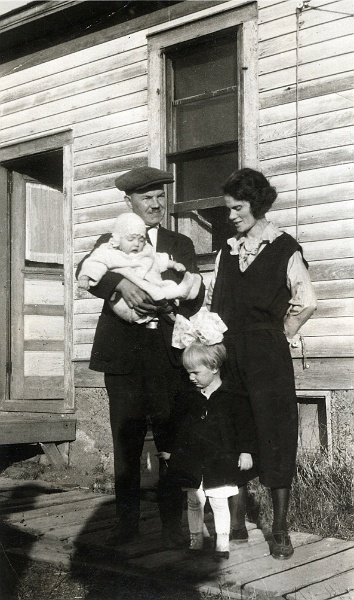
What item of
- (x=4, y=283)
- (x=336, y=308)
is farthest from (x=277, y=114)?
(x=4, y=283)

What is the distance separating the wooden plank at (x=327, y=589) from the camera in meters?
3.24

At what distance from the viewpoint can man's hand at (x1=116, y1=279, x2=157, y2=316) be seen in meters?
3.76

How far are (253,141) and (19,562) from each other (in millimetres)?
3586

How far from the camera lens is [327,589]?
331cm

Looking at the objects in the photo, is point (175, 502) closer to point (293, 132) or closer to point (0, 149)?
point (293, 132)

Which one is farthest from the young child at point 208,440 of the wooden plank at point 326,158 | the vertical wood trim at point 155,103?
the vertical wood trim at point 155,103

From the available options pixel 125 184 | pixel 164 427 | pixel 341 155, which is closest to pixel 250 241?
pixel 125 184

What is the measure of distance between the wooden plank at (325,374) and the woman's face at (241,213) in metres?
1.83

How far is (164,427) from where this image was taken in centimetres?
399

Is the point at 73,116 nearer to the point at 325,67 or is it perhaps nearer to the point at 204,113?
the point at 204,113

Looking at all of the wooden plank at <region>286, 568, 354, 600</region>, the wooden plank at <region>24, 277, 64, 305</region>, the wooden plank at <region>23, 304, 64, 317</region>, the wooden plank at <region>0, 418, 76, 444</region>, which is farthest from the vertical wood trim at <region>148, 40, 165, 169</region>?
the wooden plank at <region>286, 568, 354, 600</region>

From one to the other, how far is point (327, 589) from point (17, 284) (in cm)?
575

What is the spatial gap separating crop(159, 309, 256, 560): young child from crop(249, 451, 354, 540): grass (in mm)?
912

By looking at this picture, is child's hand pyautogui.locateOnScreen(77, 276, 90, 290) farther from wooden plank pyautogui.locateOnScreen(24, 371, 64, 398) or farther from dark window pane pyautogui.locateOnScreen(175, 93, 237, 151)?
wooden plank pyautogui.locateOnScreen(24, 371, 64, 398)
